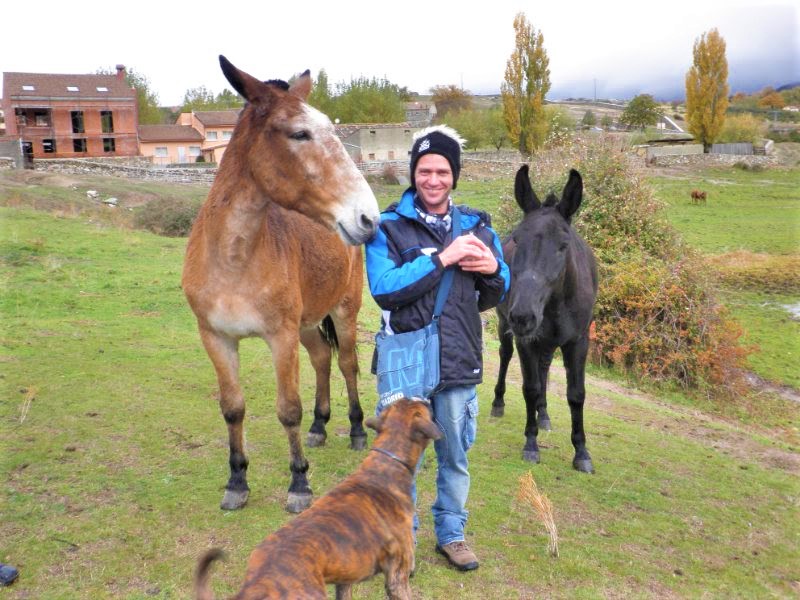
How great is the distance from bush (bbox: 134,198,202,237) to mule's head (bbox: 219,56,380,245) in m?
16.3

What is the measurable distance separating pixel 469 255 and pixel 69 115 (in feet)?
172

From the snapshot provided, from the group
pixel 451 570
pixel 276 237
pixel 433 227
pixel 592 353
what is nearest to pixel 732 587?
pixel 451 570

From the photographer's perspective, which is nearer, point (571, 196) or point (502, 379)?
point (571, 196)

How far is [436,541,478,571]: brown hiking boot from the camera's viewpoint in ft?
12.8

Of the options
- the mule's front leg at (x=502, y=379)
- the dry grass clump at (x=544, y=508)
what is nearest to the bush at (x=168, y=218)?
the mule's front leg at (x=502, y=379)

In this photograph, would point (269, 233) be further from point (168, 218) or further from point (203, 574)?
point (168, 218)

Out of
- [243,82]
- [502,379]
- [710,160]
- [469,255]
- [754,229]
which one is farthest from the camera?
[710,160]

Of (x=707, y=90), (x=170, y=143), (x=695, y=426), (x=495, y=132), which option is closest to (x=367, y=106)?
(x=495, y=132)

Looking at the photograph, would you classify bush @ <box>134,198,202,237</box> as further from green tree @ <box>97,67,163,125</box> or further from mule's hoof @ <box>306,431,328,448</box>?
green tree @ <box>97,67,163,125</box>

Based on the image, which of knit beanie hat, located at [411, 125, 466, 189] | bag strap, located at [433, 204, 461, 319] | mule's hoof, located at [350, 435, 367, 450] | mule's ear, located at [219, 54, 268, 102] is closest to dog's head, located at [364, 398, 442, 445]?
bag strap, located at [433, 204, 461, 319]

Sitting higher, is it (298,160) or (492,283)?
(298,160)

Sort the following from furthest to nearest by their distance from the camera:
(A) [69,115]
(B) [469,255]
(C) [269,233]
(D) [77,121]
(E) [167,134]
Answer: (E) [167,134] → (D) [77,121] → (A) [69,115] → (C) [269,233] → (B) [469,255]

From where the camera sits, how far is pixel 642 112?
70.6 meters

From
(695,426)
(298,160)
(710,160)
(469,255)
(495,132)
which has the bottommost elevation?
(695,426)
